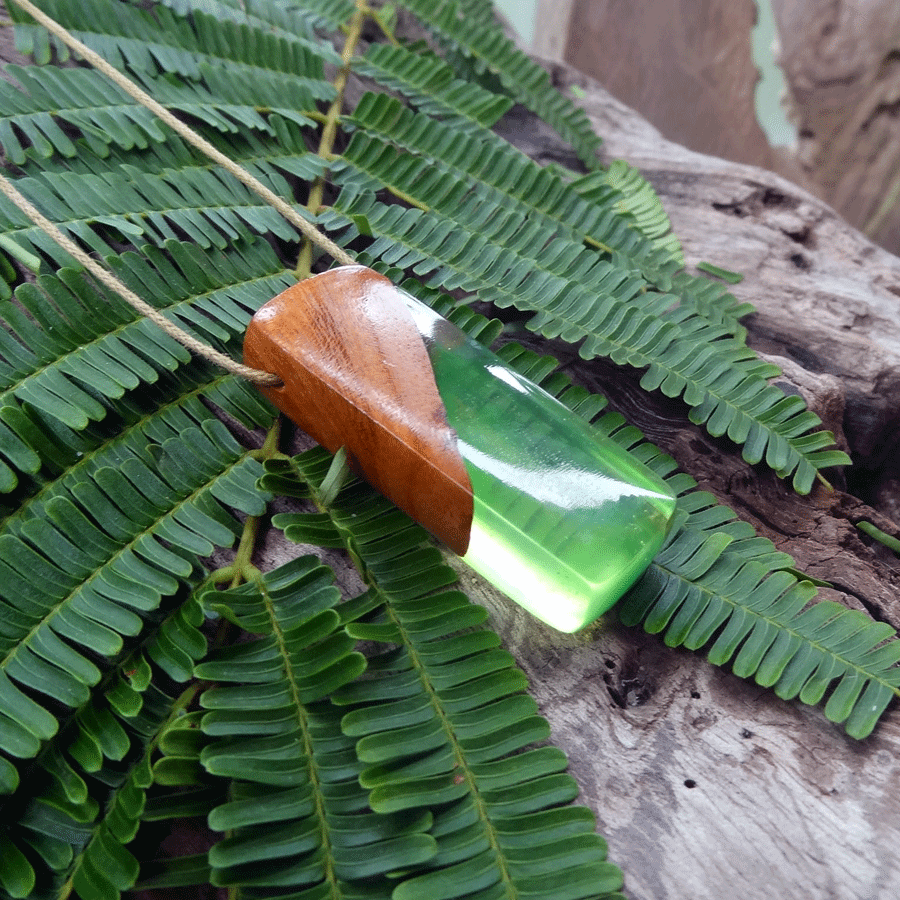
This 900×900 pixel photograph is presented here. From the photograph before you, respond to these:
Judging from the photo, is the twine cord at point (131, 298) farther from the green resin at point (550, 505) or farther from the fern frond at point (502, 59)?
the fern frond at point (502, 59)

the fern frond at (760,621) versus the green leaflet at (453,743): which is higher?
the fern frond at (760,621)

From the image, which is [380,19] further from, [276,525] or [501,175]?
[276,525]

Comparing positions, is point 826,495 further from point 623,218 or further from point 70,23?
point 70,23

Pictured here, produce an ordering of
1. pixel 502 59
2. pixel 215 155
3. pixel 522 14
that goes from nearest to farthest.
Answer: pixel 215 155
pixel 502 59
pixel 522 14

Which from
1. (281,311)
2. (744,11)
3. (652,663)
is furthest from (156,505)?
(744,11)

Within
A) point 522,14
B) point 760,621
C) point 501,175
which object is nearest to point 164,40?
point 501,175

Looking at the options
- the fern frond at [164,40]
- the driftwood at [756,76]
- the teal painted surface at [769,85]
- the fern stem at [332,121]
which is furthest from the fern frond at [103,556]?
the teal painted surface at [769,85]
